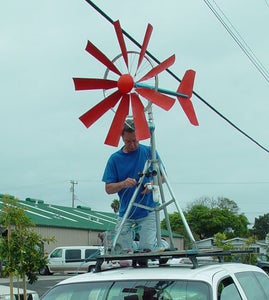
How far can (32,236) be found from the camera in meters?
7.86

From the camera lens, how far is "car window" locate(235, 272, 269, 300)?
4.88 m

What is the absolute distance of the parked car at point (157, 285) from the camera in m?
4.11

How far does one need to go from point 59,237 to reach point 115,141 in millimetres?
35497

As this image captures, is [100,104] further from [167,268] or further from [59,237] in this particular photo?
[59,237]

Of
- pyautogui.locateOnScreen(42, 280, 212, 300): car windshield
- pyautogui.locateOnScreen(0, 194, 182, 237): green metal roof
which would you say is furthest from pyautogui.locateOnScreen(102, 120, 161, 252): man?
pyautogui.locateOnScreen(0, 194, 182, 237): green metal roof

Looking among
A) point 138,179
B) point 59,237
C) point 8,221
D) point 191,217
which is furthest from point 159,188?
point 191,217

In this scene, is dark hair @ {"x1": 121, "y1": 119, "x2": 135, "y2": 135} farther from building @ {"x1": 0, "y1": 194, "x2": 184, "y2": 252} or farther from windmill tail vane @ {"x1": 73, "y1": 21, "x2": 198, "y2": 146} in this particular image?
building @ {"x1": 0, "y1": 194, "x2": 184, "y2": 252}

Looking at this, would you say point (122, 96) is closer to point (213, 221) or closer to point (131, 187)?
point (131, 187)

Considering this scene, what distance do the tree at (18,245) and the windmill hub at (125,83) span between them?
9.92ft

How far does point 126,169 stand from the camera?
5.85m

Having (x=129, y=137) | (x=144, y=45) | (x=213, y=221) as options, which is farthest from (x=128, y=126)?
(x=213, y=221)

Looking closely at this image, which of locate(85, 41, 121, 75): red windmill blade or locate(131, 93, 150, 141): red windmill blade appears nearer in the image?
locate(131, 93, 150, 141): red windmill blade

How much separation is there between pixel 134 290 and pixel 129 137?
1925 mm

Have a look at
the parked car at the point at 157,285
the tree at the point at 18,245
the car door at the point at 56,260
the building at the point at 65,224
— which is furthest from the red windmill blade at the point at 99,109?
the building at the point at 65,224
